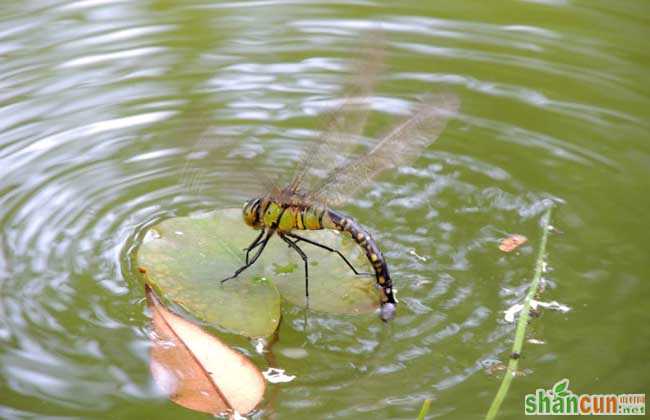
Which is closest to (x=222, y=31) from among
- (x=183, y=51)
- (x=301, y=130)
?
Answer: (x=183, y=51)

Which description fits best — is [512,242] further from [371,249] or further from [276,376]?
[276,376]

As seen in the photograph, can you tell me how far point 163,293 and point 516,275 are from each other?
1.52 meters

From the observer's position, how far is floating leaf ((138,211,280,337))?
150 inches

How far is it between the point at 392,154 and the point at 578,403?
1432 mm

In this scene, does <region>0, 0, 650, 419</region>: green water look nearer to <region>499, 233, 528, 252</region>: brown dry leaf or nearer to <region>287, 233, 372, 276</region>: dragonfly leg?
<region>499, 233, 528, 252</region>: brown dry leaf

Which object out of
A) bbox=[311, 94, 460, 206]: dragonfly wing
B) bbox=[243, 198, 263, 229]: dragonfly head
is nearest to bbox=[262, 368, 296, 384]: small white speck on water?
bbox=[243, 198, 263, 229]: dragonfly head

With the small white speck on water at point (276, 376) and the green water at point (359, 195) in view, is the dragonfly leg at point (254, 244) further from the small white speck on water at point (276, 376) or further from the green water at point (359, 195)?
the small white speck on water at point (276, 376)

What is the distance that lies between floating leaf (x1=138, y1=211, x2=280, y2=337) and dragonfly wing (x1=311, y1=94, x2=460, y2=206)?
46cm

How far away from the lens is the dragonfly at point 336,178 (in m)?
4.19

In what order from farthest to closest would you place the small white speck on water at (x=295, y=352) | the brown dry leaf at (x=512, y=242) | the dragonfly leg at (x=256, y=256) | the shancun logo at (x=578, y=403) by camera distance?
the brown dry leaf at (x=512, y=242)
the dragonfly leg at (x=256, y=256)
the small white speck on water at (x=295, y=352)
the shancun logo at (x=578, y=403)

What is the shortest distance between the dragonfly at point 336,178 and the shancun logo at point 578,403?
0.99 meters

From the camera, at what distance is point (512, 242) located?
14.3ft

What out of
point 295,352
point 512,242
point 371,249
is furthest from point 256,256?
point 512,242

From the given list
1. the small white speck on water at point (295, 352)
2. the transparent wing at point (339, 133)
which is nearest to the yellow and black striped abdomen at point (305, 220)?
the transparent wing at point (339, 133)
